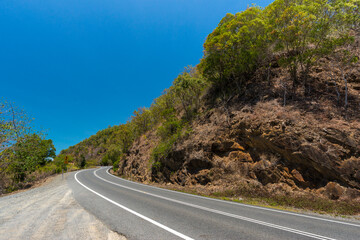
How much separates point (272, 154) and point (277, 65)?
1202 centimetres

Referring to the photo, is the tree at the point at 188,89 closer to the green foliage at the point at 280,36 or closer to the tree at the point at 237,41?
the green foliage at the point at 280,36

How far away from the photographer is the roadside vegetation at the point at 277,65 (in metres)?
12.2

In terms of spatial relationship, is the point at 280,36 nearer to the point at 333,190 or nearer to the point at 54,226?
the point at 333,190

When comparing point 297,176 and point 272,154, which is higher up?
point 272,154

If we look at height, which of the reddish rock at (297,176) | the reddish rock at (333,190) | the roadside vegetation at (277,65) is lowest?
the reddish rock at (333,190)

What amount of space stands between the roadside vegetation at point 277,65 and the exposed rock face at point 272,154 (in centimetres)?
103

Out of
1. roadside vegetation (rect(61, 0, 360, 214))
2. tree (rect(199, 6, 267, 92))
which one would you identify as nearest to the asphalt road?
roadside vegetation (rect(61, 0, 360, 214))

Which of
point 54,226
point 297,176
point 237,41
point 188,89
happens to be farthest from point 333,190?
point 188,89

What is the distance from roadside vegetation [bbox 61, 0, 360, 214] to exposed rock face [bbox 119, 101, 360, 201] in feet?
3.38

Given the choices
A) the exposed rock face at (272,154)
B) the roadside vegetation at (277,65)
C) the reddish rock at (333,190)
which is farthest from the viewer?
the roadside vegetation at (277,65)

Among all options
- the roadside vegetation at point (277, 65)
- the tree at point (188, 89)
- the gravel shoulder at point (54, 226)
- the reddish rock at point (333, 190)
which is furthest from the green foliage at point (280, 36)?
the gravel shoulder at point (54, 226)

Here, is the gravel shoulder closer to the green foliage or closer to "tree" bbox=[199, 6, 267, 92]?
the green foliage

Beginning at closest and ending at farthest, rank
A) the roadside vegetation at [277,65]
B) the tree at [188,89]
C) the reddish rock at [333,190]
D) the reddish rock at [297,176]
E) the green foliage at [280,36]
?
the reddish rock at [333,190] → the reddish rock at [297,176] → the roadside vegetation at [277,65] → the green foliage at [280,36] → the tree at [188,89]

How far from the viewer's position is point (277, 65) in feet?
63.0
